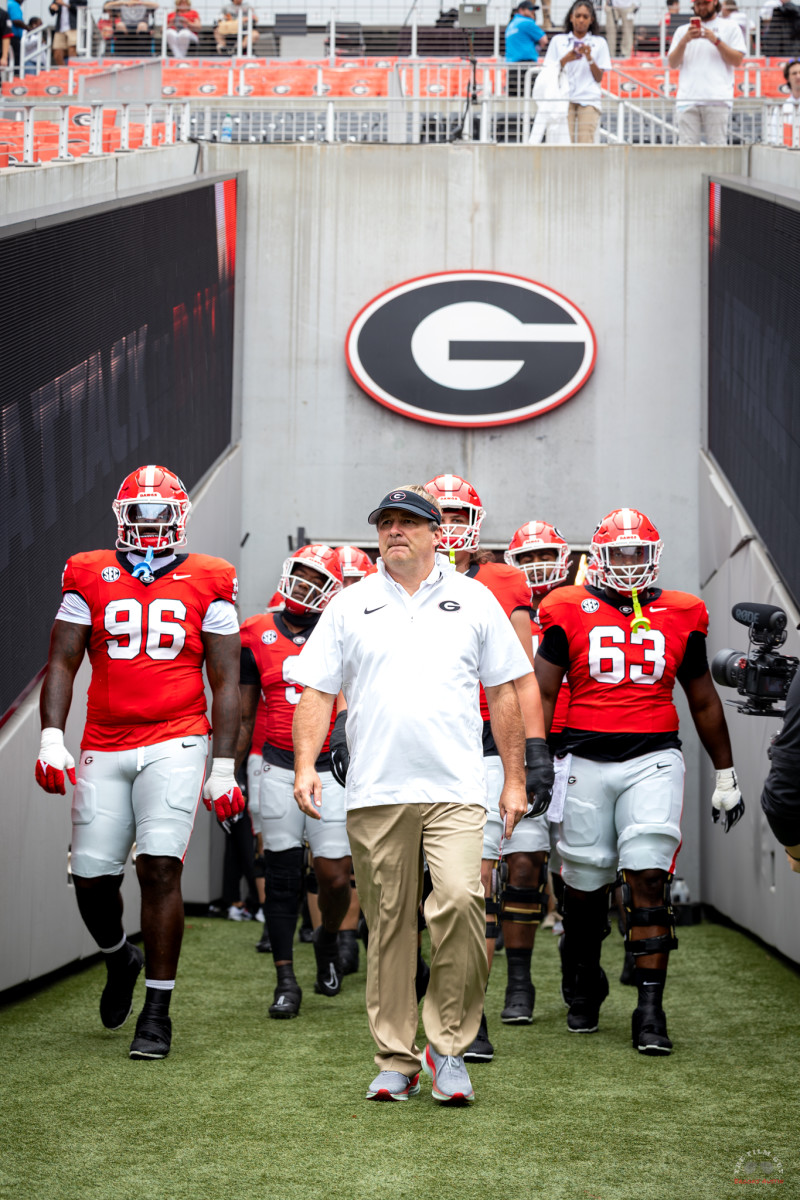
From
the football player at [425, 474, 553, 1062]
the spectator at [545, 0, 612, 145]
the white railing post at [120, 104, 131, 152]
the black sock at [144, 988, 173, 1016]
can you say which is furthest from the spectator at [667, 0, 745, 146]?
the black sock at [144, 988, 173, 1016]

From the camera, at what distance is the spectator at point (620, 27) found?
57.0 feet

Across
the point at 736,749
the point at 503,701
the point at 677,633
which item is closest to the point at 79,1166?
the point at 503,701

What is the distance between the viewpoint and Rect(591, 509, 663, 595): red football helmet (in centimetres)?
587

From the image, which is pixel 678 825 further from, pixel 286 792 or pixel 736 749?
pixel 736 749

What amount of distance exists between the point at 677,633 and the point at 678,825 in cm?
79

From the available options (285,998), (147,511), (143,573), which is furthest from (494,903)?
(147,511)

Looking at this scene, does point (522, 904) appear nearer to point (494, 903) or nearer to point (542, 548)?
point (494, 903)

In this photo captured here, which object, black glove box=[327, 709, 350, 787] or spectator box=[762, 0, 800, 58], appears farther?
spectator box=[762, 0, 800, 58]

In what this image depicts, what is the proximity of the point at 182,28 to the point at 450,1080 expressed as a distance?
16.9 metres

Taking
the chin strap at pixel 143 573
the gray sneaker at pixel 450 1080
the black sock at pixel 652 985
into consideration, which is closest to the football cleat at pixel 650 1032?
the black sock at pixel 652 985

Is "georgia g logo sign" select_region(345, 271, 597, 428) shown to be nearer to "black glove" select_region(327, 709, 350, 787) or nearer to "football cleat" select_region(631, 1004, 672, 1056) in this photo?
"black glove" select_region(327, 709, 350, 787)

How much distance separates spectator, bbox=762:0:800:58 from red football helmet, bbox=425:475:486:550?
13.1 m

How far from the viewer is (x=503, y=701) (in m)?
Result: 4.86

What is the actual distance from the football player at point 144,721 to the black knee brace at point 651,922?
1612 millimetres
